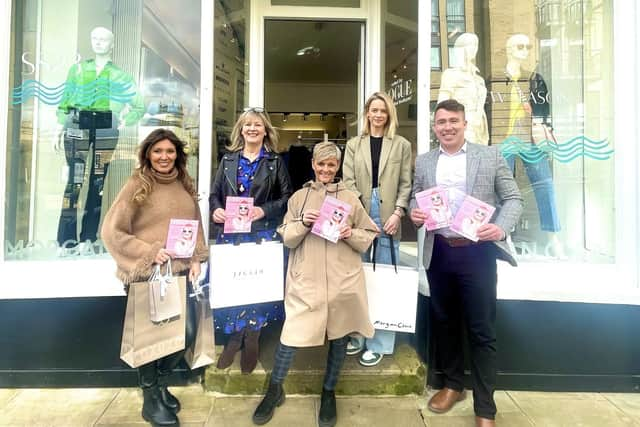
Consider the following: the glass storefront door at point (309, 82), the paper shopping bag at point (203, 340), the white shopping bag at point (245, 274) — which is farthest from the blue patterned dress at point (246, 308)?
the glass storefront door at point (309, 82)

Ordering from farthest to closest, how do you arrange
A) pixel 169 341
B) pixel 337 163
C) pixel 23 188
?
1. pixel 23 188
2. pixel 337 163
3. pixel 169 341

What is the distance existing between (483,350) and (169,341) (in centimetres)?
174

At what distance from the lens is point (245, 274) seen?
7.90 ft

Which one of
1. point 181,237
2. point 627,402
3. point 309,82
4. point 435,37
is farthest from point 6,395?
point 309,82

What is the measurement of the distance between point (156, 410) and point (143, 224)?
1.09m

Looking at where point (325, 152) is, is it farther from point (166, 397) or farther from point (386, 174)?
point (166, 397)

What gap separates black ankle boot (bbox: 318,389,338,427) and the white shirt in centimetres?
115

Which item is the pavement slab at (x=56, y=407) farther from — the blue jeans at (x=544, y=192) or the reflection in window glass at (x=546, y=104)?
the blue jeans at (x=544, y=192)

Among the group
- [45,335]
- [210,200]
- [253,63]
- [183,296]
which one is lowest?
[45,335]

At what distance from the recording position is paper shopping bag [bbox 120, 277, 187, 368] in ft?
6.84

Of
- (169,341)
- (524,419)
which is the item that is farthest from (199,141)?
(524,419)

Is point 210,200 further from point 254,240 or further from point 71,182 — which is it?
point 71,182

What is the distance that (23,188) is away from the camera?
122 inches

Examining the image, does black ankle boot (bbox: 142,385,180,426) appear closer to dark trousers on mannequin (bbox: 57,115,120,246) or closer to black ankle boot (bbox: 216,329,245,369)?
black ankle boot (bbox: 216,329,245,369)
